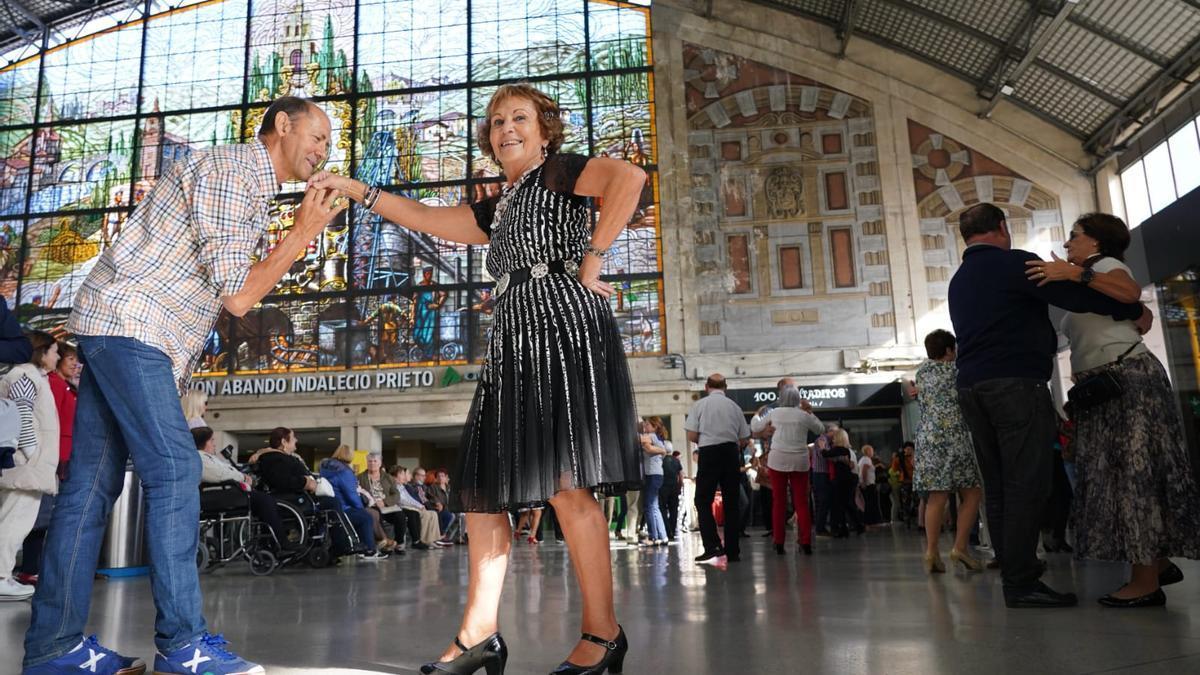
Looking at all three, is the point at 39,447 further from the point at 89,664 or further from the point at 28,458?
the point at 89,664

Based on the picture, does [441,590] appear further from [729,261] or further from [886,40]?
[886,40]

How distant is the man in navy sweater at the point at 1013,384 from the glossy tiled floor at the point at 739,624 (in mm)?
230

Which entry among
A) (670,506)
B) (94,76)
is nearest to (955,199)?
(670,506)

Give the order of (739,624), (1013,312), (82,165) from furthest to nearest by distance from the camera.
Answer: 1. (82,165)
2. (1013,312)
3. (739,624)

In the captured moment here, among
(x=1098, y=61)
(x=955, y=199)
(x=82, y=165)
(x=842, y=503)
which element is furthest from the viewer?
(x=82, y=165)

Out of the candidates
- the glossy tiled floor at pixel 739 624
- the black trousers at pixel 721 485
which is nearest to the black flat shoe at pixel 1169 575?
the glossy tiled floor at pixel 739 624

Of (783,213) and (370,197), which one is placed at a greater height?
(783,213)

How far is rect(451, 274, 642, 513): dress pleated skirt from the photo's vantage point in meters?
2.01

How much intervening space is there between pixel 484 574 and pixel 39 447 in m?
4.13

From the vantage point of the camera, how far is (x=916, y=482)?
5.39 m

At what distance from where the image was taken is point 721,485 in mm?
6668

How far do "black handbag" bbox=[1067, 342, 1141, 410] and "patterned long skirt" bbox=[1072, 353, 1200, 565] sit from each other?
3cm

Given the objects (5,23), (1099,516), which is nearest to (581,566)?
(1099,516)

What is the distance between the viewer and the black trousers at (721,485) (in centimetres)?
641
